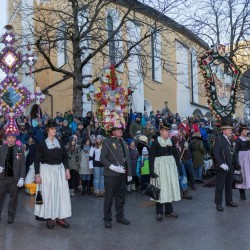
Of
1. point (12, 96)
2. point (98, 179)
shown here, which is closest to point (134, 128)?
point (98, 179)

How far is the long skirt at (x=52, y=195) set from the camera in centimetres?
711

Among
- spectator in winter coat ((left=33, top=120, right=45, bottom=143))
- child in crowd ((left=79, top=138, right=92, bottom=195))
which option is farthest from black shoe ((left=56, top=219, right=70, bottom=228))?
spectator in winter coat ((left=33, top=120, right=45, bottom=143))

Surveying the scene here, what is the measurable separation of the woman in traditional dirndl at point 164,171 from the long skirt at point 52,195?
1.74 meters

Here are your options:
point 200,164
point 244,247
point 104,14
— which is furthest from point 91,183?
point 104,14

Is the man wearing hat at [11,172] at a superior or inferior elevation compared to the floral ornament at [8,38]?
inferior

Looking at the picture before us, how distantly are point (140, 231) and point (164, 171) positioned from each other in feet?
4.45

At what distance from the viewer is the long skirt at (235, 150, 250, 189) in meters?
9.80

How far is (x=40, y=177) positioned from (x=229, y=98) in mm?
7536

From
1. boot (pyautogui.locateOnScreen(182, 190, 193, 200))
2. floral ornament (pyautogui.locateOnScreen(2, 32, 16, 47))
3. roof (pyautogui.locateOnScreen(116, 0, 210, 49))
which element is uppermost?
roof (pyautogui.locateOnScreen(116, 0, 210, 49))

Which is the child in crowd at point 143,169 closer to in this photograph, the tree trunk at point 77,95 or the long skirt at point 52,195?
the long skirt at point 52,195

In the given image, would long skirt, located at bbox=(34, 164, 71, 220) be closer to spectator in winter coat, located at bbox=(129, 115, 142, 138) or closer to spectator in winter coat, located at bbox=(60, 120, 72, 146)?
spectator in winter coat, located at bbox=(60, 120, 72, 146)

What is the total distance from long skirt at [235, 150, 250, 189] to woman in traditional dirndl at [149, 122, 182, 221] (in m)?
2.72

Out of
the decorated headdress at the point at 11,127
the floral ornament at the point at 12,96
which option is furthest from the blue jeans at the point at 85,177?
the floral ornament at the point at 12,96

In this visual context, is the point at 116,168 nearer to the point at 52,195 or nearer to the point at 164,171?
the point at 164,171
